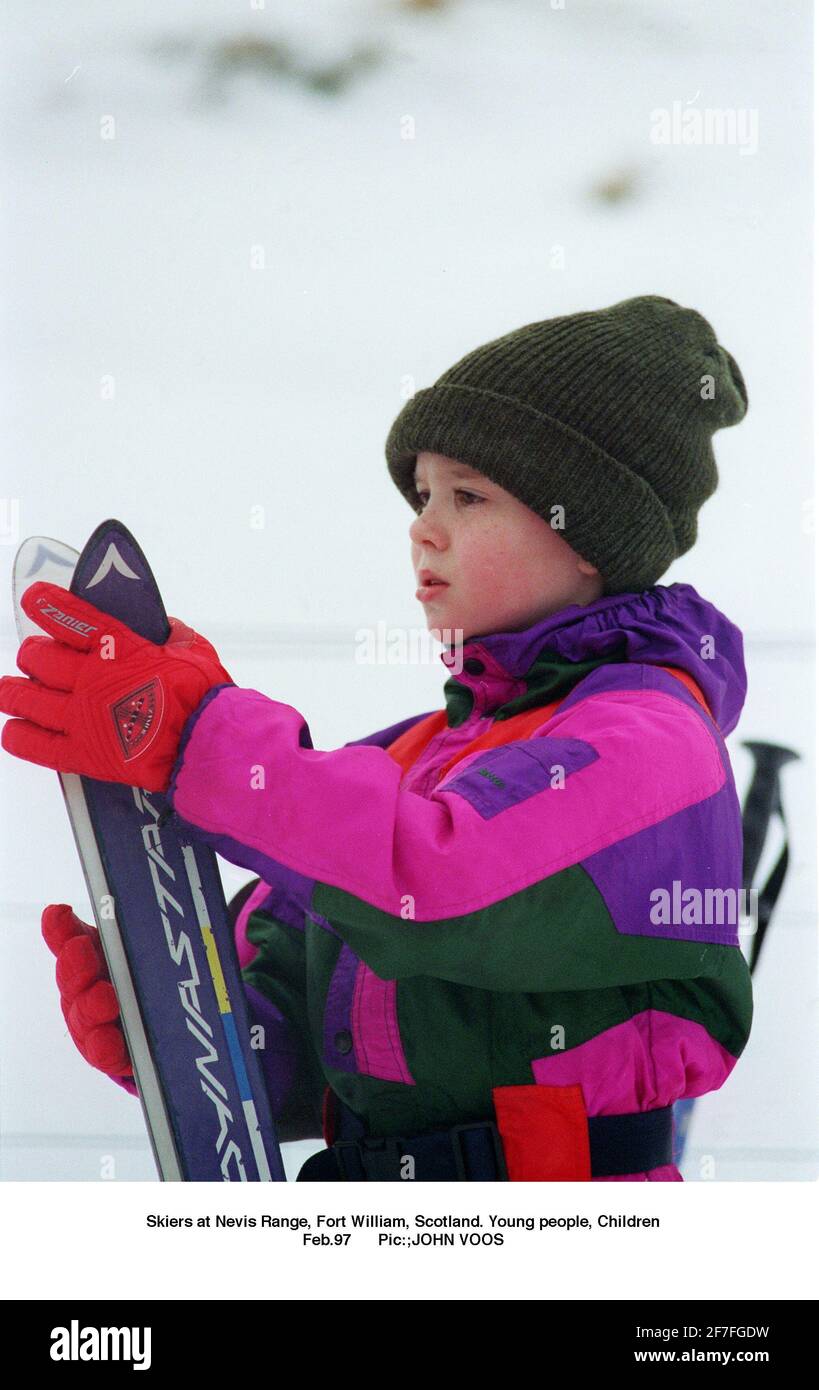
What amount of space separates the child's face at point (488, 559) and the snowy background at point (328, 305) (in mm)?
691

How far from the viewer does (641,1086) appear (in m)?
1.34

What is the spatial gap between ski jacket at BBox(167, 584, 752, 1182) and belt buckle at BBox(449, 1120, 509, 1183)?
0.04ft

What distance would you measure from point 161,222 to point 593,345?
102 cm

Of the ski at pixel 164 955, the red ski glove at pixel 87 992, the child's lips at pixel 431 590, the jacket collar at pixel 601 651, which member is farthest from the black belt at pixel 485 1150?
the child's lips at pixel 431 590

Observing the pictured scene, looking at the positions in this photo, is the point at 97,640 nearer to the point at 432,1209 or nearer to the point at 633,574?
the point at 633,574

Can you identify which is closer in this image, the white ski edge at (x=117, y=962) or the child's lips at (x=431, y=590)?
the white ski edge at (x=117, y=962)

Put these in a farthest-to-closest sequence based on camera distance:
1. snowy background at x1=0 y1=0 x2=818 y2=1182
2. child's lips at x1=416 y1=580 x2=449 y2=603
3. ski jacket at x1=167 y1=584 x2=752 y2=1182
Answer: snowy background at x1=0 y1=0 x2=818 y2=1182, child's lips at x1=416 y1=580 x2=449 y2=603, ski jacket at x1=167 y1=584 x2=752 y2=1182

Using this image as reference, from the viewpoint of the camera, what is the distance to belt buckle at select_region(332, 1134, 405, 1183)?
54.1 inches

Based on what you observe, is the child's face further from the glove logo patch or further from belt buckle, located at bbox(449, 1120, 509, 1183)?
belt buckle, located at bbox(449, 1120, 509, 1183)

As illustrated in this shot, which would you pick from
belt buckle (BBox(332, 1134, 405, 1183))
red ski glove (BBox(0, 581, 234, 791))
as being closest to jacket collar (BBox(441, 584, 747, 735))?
red ski glove (BBox(0, 581, 234, 791))

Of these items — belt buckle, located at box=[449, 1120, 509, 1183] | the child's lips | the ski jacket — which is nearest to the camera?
the ski jacket

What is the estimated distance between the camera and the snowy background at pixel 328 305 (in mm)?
2018

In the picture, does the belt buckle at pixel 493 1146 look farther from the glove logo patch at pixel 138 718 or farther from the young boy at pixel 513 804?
the glove logo patch at pixel 138 718

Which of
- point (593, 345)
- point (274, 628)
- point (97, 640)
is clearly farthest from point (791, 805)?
point (97, 640)
